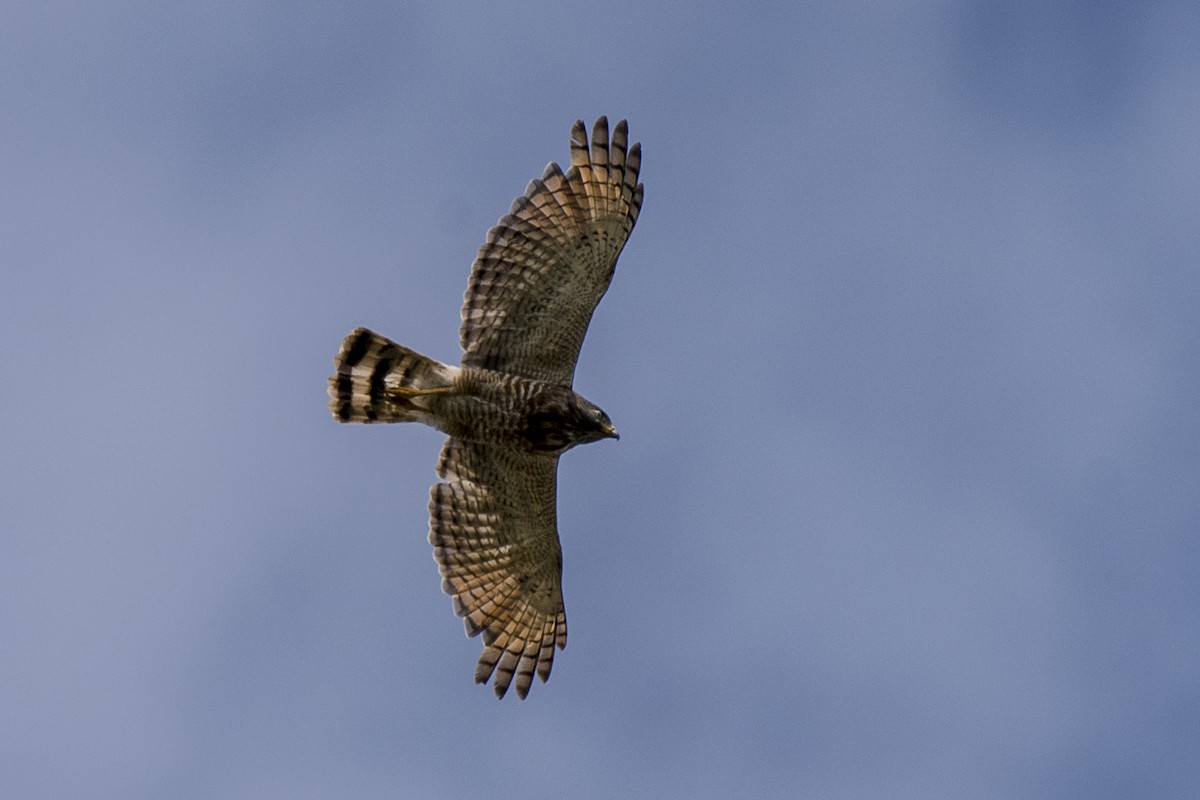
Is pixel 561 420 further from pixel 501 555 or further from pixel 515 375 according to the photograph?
pixel 501 555

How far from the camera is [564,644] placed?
17.6 metres

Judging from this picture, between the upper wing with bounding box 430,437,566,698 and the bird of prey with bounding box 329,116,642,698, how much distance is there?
12mm

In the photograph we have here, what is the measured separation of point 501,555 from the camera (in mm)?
17594

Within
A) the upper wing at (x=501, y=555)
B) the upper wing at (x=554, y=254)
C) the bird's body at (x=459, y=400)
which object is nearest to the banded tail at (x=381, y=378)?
the bird's body at (x=459, y=400)

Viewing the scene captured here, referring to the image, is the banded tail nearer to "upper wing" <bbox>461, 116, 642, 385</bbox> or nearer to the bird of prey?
the bird of prey

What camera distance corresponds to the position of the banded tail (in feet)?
55.1

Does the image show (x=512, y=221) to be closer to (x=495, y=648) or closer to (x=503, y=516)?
(x=503, y=516)

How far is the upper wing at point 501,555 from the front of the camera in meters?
17.3

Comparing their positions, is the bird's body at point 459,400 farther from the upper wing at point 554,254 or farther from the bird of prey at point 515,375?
the upper wing at point 554,254

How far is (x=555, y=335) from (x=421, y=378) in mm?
1187

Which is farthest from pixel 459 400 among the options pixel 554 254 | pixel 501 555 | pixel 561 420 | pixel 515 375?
pixel 501 555

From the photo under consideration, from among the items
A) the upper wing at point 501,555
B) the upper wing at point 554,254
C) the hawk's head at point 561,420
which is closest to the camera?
the upper wing at point 554,254

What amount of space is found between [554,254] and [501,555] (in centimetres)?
283

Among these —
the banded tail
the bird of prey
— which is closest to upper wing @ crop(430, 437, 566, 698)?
the bird of prey
